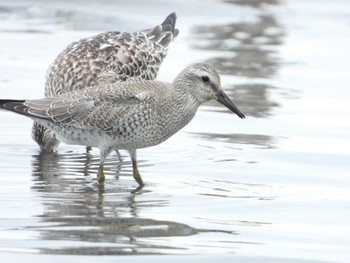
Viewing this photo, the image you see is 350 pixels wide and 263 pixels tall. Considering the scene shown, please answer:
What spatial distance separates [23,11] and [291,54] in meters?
3.88

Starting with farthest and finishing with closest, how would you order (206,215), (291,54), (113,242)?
(291,54) < (206,215) < (113,242)

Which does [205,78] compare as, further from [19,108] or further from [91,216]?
[91,216]

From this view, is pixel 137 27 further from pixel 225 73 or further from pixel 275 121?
pixel 275 121

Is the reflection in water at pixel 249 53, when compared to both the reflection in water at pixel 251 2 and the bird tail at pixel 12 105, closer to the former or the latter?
the reflection in water at pixel 251 2

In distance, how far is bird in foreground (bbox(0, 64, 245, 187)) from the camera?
8469 mm

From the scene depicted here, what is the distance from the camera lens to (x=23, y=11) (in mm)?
15656

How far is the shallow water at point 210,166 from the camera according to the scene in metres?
7.03

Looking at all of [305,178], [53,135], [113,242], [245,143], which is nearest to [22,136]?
[53,135]

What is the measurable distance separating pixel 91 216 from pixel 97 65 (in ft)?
8.06

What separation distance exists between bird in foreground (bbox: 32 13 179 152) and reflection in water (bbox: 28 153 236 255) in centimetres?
62

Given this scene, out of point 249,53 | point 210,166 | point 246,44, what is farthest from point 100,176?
point 246,44

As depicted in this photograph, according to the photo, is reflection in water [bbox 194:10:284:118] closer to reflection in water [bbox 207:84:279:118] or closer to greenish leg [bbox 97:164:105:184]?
reflection in water [bbox 207:84:279:118]

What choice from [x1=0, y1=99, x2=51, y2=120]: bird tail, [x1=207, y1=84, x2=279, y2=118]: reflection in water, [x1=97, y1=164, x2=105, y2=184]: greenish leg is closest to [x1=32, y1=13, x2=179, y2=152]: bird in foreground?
[x1=0, y1=99, x2=51, y2=120]: bird tail

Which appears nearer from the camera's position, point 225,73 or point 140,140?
point 140,140
